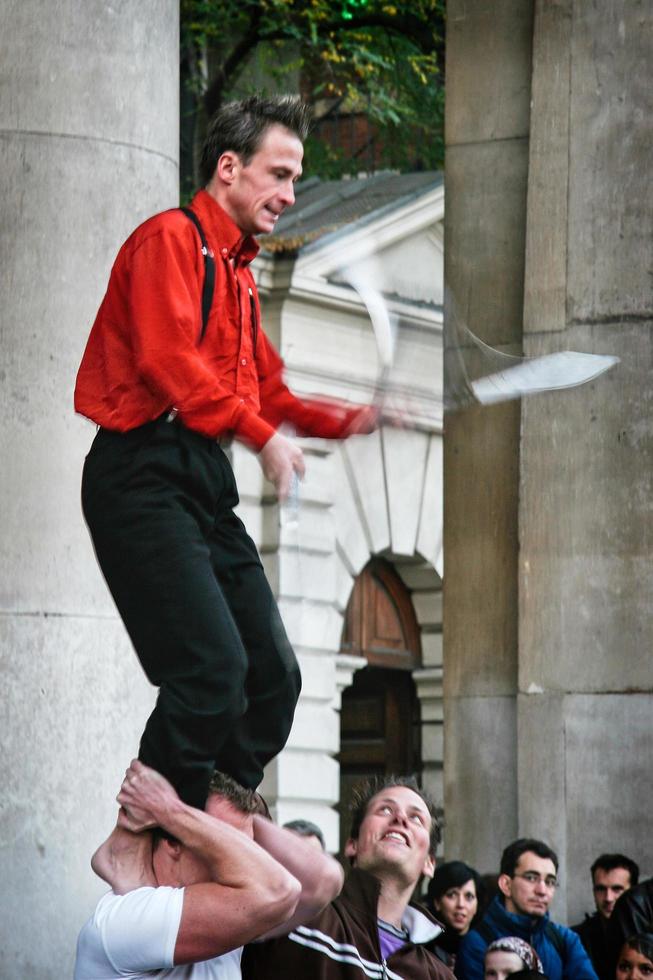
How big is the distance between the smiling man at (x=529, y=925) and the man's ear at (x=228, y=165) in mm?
4016

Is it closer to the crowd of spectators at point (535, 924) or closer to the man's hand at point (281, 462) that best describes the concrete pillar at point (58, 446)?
the crowd of spectators at point (535, 924)

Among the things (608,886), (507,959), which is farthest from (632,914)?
(507,959)

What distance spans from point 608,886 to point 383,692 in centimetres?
1255

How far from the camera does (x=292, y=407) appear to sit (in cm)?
553

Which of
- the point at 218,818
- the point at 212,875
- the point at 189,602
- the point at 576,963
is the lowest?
the point at 576,963

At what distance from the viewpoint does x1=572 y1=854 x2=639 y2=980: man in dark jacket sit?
8.98 meters

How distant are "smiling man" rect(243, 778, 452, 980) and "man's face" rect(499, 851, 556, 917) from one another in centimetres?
232

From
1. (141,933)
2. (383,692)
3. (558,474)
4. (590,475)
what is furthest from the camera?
(383,692)

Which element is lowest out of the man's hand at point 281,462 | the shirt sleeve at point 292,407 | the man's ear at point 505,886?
the man's ear at point 505,886

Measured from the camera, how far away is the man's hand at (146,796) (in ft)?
16.4

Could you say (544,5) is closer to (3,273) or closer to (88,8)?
(88,8)

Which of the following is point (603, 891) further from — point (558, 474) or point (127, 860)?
point (127, 860)

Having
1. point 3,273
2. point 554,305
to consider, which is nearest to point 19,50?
point 3,273

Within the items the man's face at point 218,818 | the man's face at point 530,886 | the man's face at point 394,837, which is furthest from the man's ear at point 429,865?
the man's face at point 530,886
